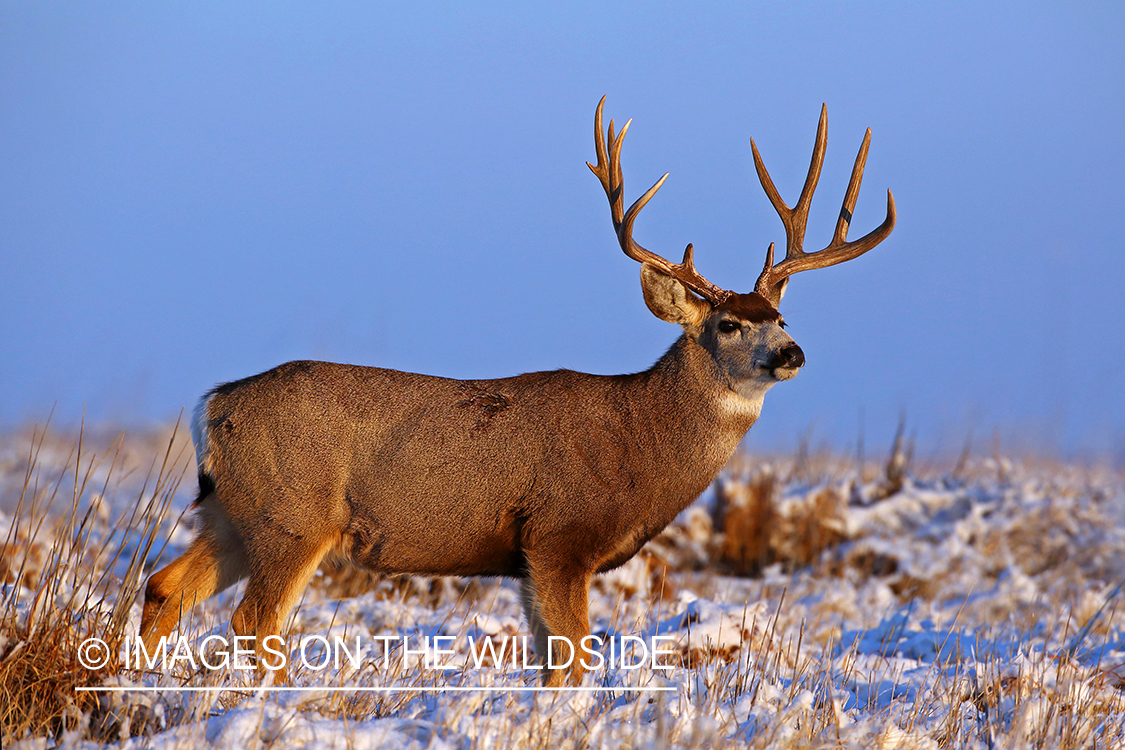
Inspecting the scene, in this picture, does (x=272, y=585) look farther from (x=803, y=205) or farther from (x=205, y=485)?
(x=803, y=205)

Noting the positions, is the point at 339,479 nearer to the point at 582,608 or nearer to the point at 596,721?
the point at 582,608

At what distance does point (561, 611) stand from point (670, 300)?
1960 mm

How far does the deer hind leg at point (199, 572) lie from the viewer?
5.15m

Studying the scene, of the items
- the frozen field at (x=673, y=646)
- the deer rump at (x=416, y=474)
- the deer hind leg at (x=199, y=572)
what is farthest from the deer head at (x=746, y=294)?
the deer hind leg at (x=199, y=572)

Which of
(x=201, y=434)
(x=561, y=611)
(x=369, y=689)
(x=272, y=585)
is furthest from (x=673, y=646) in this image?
(x=201, y=434)

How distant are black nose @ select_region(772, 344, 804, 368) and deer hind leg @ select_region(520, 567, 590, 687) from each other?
1.57 meters

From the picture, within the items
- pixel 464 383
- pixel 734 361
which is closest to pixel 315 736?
pixel 464 383

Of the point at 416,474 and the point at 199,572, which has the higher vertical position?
the point at 416,474

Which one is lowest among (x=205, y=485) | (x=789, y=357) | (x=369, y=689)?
(x=369, y=689)

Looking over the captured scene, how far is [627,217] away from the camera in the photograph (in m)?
6.23

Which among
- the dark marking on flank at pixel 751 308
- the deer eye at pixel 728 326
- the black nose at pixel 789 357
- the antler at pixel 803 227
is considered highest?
the antler at pixel 803 227

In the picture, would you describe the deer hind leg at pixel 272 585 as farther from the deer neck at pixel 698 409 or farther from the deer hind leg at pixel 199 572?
the deer neck at pixel 698 409

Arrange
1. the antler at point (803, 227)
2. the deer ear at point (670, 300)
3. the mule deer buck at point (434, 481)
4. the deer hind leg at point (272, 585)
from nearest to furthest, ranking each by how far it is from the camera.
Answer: the deer hind leg at point (272, 585) < the mule deer buck at point (434, 481) < the deer ear at point (670, 300) < the antler at point (803, 227)

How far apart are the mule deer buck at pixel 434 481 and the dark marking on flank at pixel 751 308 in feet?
0.43
